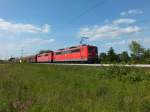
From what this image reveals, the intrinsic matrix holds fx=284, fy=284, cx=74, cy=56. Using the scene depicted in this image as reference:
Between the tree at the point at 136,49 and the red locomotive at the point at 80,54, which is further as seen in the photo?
the tree at the point at 136,49

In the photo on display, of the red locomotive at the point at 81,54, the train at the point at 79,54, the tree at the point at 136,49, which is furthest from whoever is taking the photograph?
the tree at the point at 136,49

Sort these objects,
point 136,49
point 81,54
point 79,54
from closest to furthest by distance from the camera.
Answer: point 81,54, point 79,54, point 136,49

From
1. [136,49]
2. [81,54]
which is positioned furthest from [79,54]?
[136,49]

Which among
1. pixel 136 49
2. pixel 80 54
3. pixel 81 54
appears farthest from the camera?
pixel 136 49

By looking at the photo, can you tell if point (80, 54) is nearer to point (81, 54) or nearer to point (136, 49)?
point (81, 54)

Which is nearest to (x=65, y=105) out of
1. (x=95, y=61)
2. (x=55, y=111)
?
(x=55, y=111)

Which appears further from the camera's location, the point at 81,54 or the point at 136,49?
the point at 136,49

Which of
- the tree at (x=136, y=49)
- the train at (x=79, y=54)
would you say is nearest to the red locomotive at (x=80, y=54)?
the train at (x=79, y=54)

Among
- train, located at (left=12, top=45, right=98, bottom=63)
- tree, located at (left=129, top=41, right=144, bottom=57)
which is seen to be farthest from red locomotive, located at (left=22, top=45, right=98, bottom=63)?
tree, located at (left=129, top=41, right=144, bottom=57)

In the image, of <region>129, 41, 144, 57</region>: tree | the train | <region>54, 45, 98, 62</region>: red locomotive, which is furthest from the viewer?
<region>129, 41, 144, 57</region>: tree

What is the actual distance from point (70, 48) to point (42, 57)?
2826 centimetres

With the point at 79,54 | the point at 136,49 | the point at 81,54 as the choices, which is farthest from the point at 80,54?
the point at 136,49

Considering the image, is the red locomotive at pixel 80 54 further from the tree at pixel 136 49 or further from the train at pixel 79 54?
the tree at pixel 136 49

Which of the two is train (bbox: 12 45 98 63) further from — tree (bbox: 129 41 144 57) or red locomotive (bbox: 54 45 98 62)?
tree (bbox: 129 41 144 57)
